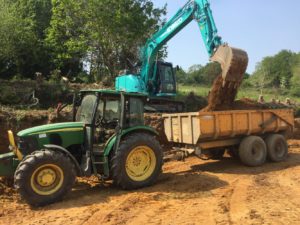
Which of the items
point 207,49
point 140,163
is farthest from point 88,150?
point 207,49

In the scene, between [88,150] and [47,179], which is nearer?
[47,179]

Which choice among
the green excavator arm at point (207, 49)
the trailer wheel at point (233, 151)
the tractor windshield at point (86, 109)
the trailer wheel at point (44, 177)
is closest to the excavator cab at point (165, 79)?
the green excavator arm at point (207, 49)

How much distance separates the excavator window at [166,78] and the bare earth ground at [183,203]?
7352 mm

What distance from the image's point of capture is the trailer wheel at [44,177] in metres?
6.93

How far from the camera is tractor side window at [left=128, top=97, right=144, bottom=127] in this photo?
8.61m

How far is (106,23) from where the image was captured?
23.1 m

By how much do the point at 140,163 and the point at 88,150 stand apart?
120cm

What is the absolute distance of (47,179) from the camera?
23.6 feet

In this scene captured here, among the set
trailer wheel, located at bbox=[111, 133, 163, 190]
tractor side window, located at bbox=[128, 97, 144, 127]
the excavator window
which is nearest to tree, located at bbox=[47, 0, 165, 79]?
the excavator window

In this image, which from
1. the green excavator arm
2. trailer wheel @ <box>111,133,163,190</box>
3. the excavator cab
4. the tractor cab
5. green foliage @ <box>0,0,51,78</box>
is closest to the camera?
trailer wheel @ <box>111,133,163,190</box>

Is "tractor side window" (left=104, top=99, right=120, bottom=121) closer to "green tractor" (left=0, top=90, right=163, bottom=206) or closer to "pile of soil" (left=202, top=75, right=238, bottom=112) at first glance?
"green tractor" (left=0, top=90, right=163, bottom=206)

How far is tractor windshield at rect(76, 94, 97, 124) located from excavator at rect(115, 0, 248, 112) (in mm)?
3516

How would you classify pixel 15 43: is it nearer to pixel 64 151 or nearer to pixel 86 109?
pixel 86 109

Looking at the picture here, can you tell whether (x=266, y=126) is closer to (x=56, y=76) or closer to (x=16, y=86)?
(x=16, y=86)
